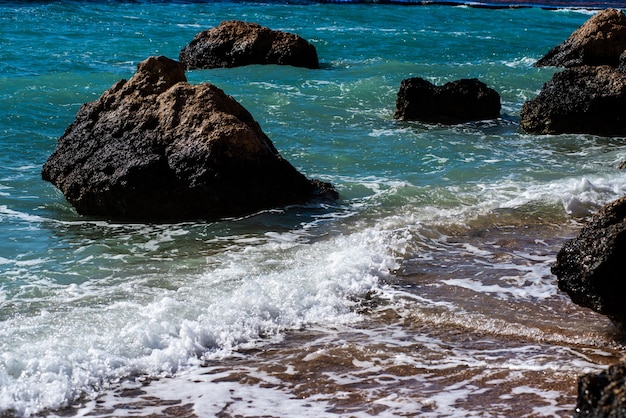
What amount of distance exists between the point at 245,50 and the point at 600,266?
45.3 feet

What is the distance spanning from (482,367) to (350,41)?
1884 cm

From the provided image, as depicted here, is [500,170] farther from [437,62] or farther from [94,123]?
[437,62]

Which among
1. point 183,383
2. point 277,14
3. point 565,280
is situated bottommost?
point 183,383

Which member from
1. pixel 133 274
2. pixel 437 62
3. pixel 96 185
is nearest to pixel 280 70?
pixel 437 62

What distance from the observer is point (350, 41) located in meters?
23.1

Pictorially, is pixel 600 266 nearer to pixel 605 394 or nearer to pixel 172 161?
pixel 605 394

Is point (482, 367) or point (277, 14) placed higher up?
point (277, 14)

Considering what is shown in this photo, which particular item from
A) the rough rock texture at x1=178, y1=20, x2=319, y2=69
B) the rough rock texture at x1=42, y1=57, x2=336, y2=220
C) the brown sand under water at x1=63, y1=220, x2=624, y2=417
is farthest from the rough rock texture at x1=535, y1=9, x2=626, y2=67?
the brown sand under water at x1=63, y1=220, x2=624, y2=417

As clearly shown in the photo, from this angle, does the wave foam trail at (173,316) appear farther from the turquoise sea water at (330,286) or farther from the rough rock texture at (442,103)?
the rough rock texture at (442,103)

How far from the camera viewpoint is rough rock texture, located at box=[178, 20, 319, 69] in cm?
1816

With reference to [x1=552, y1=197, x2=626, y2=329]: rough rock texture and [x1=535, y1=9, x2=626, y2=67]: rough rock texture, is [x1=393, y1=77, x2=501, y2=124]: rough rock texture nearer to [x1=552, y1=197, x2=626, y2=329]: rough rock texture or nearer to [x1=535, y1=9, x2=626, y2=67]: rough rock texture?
[x1=535, y1=9, x2=626, y2=67]: rough rock texture

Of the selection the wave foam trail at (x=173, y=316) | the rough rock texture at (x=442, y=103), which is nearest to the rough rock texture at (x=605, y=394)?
the wave foam trail at (x=173, y=316)

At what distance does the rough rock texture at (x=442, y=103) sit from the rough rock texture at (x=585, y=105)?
994 mm

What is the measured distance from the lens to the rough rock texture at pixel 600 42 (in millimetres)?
16422
